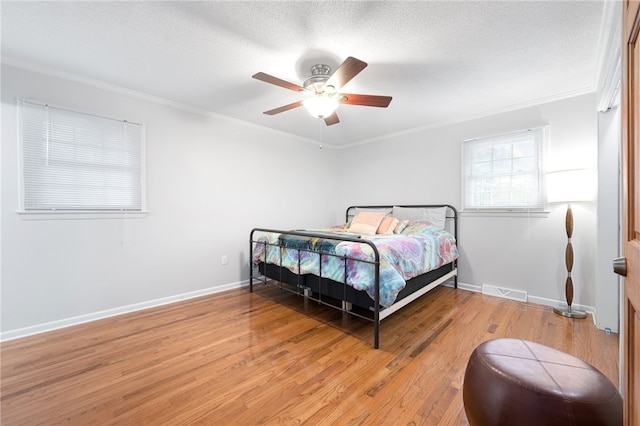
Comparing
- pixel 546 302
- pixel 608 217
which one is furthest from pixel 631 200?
pixel 546 302

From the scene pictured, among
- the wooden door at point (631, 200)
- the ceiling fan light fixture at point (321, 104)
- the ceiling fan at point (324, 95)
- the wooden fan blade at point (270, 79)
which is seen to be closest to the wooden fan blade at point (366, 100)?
the ceiling fan at point (324, 95)

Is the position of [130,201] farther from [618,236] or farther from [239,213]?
[618,236]

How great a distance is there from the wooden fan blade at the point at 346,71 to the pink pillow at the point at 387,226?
206 cm

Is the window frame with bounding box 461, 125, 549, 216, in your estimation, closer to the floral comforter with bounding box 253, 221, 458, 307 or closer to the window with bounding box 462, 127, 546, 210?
the window with bounding box 462, 127, 546, 210

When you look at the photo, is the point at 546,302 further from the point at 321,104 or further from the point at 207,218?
the point at 207,218

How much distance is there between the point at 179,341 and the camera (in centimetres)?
223

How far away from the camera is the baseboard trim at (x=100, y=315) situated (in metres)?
2.29

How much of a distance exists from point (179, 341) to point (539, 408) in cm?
239

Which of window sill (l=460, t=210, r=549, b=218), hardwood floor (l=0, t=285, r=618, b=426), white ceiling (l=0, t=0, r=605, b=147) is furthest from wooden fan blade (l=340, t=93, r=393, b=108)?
window sill (l=460, t=210, r=549, b=218)

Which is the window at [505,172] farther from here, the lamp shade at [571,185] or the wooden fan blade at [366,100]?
the wooden fan blade at [366,100]

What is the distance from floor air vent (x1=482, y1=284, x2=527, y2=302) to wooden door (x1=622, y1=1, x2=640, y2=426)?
8.88 ft

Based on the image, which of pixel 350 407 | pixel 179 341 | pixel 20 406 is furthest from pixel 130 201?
pixel 350 407

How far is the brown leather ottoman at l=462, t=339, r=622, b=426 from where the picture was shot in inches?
38.4

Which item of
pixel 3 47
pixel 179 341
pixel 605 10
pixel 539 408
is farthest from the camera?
pixel 179 341
